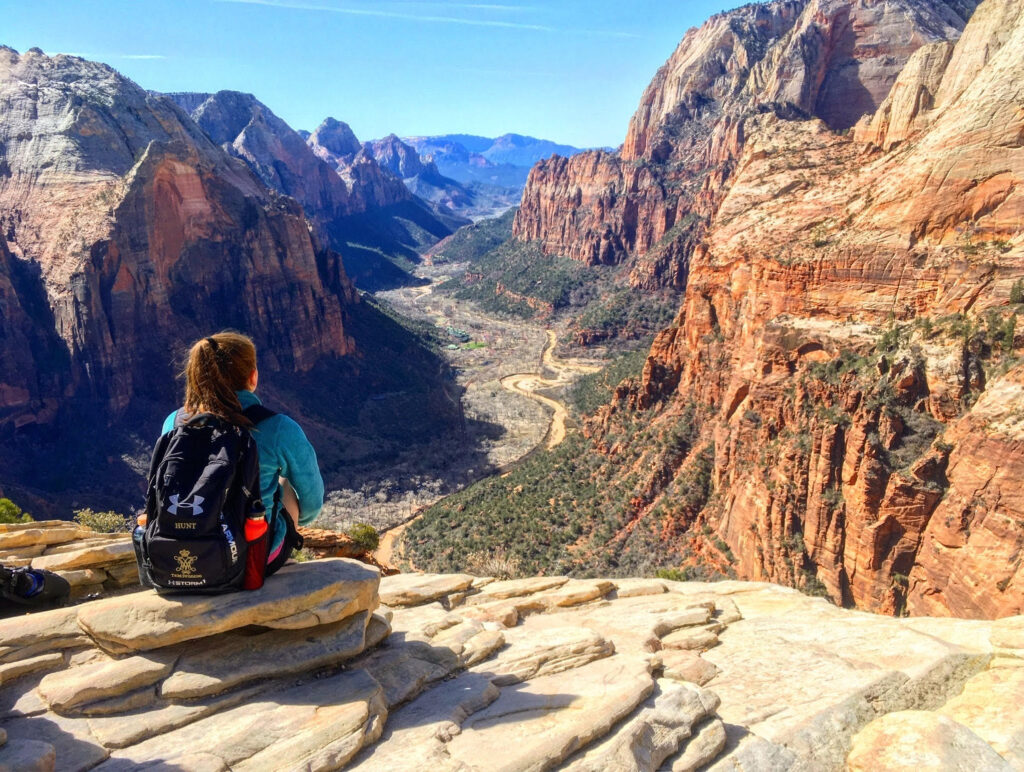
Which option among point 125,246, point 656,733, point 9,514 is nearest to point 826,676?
point 656,733

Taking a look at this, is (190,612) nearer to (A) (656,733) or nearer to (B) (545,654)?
(B) (545,654)

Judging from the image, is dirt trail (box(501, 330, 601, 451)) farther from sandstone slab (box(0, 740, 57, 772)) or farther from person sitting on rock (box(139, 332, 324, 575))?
sandstone slab (box(0, 740, 57, 772))

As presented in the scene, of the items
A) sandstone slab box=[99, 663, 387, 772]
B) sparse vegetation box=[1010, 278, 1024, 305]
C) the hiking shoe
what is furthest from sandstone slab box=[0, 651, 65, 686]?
sparse vegetation box=[1010, 278, 1024, 305]

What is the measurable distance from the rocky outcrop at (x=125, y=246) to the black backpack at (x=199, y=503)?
5210cm

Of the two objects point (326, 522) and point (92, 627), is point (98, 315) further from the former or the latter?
point (92, 627)

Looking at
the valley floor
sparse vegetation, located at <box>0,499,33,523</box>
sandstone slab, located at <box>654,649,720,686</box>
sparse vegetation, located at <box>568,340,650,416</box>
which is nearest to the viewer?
sandstone slab, located at <box>654,649,720,686</box>

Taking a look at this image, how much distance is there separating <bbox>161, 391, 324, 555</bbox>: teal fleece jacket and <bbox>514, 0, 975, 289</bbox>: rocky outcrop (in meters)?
75.2

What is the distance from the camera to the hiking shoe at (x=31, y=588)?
7.99m

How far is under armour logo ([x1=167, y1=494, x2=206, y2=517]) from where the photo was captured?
5785 mm

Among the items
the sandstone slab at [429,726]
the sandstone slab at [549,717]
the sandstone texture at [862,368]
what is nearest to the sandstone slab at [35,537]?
the sandstone slab at [429,726]

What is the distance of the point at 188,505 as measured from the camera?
5785 millimetres

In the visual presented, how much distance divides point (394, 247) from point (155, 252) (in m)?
143

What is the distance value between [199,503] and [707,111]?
14021 cm

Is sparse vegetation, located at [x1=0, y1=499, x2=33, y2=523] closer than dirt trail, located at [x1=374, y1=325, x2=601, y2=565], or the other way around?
sparse vegetation, located at [x1=0, y1=499, x2=33, y2=523]
